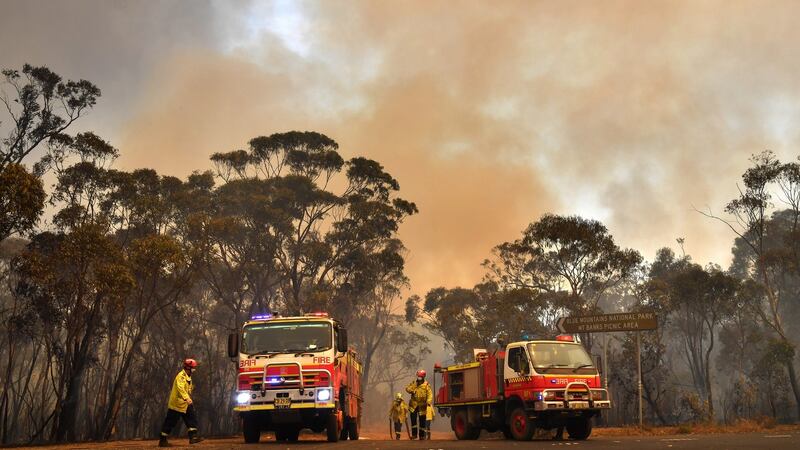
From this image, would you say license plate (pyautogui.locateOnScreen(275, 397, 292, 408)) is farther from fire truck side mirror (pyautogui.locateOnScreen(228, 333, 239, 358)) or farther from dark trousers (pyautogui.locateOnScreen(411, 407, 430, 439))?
dark trousers (pyautogui.locateOnScreen(411, 407, 430, 439))

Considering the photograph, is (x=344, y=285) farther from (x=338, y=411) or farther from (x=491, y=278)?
(x=338, y=411)

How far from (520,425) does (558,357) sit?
202cm

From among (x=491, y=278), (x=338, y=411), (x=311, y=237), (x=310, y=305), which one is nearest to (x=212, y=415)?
(x=310, y=305)

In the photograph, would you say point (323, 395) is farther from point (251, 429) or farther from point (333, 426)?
point (251, 429)

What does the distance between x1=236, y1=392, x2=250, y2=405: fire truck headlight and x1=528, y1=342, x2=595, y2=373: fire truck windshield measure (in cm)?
716

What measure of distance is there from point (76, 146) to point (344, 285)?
19.4 meters

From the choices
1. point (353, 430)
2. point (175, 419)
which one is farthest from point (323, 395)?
point (353, 430)

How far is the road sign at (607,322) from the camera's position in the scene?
2402 cm

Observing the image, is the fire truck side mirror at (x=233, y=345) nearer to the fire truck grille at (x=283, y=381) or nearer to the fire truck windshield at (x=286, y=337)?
the fire truck windshield at (x=286, y=337)

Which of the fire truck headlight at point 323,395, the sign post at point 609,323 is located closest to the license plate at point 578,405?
the fire truck headlight at point 323,395

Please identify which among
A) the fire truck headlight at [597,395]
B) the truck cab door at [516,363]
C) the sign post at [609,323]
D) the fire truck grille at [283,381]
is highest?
the sign post at [609,323]

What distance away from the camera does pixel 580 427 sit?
62.6ft

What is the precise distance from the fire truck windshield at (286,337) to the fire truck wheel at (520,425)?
5348 mm

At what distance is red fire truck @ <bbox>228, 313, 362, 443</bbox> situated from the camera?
54.2 feet
